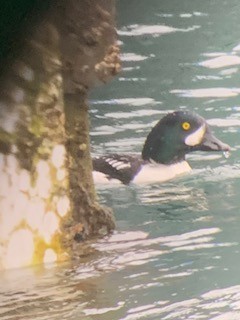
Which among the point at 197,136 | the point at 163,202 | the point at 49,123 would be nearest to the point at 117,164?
the point at 197,136

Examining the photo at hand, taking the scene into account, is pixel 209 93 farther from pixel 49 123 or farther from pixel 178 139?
pixel 49 123

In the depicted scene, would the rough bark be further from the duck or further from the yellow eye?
the yellow eye

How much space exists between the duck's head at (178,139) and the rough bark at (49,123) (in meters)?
0.95

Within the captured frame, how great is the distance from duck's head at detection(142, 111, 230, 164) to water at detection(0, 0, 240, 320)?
1.1 inches

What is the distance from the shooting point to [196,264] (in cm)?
159

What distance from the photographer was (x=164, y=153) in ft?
9.32

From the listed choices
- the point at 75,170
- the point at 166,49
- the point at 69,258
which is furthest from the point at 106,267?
the point at 166,49

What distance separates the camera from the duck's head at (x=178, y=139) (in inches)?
104

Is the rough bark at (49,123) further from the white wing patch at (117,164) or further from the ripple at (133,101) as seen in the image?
the ripple at (133,101)

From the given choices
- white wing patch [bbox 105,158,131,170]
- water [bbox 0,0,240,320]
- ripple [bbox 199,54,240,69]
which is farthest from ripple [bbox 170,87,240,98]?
white wing patch [bbox 105,158,131,170]

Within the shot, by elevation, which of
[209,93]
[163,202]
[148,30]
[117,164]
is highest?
[148,30]

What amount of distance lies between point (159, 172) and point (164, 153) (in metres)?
0.22

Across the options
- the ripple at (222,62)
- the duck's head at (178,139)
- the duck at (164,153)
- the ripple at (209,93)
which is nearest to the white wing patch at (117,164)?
the duck at (164,153)

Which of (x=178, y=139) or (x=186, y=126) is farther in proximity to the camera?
(x=178, y=139)
